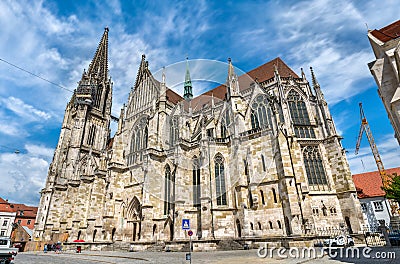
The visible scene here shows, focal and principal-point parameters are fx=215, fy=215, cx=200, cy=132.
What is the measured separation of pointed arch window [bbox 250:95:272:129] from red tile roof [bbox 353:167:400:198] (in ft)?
58.6

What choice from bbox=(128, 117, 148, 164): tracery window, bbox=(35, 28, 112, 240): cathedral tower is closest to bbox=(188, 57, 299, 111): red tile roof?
bbox=(128, 117, 148, 164): tracery window

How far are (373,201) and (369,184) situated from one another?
9.11 feet

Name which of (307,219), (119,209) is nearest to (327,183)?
(307,219)

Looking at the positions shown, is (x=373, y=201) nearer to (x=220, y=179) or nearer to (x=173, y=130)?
(x=220, y=179)

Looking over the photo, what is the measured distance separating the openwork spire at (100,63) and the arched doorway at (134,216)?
30.6 meters

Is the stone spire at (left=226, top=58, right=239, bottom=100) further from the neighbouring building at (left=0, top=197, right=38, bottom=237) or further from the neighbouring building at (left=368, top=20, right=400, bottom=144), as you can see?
the neighbouring building at (left=0, top=197, right=38, bottom=237)

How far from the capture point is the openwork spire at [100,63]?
43838 millimetres

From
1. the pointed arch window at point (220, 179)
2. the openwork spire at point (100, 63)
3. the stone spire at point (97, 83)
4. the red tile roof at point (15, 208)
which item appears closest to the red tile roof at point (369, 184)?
the pointed arch window at point (220, 179)

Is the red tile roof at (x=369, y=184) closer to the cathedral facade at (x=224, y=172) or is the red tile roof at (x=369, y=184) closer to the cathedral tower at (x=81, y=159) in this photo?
the cathedral facade at (x=224, y=172)

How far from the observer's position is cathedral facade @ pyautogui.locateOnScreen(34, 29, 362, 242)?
16.7 metres

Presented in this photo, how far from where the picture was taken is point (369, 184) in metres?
28.6

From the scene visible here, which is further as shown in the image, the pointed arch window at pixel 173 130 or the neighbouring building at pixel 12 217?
the neighbouring building at pixel 12 217

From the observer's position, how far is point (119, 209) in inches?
911

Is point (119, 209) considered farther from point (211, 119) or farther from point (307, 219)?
point (307, 219)
